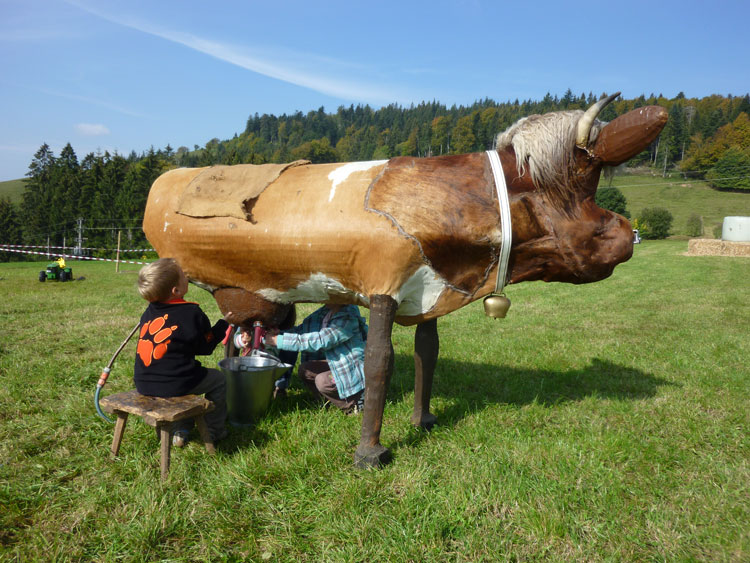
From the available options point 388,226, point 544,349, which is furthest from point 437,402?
point 544,349

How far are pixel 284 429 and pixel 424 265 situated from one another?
5.73ft

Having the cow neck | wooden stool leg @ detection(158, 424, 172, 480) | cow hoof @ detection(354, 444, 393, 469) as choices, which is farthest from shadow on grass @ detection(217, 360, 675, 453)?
the cow neck

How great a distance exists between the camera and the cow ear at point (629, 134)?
261 centimetres

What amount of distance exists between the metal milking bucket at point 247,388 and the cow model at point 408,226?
0.73m

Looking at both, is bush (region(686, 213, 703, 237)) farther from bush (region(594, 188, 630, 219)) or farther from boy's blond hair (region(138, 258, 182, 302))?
boy's blond hair (region(138, 258, 182, 302))

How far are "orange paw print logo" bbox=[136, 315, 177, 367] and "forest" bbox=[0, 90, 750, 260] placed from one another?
2.80m

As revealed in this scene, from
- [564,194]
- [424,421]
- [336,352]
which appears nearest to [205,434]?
[336,352]

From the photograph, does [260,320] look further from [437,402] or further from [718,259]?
[718,259]

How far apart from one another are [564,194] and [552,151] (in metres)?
0.28

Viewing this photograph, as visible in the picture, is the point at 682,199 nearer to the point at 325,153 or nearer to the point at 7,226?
the point at 325,153

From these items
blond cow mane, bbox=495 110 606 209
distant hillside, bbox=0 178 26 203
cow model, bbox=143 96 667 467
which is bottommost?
cow model, bbox=143 96 667 467

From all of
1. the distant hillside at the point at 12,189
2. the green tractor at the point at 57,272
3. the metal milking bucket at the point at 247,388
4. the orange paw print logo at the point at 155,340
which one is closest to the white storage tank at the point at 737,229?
the metal milking bucket at the point at 247,388

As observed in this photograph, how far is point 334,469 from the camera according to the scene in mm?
3053

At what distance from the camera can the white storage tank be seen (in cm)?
2589
